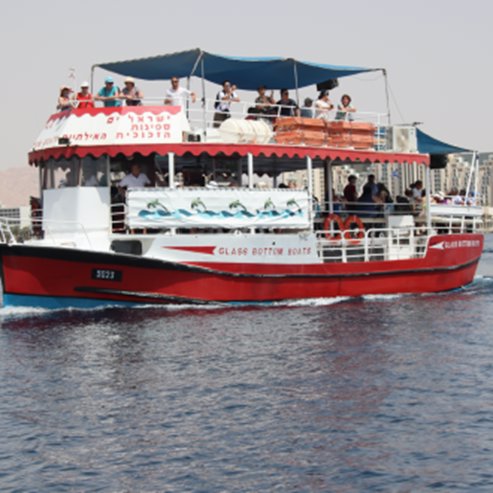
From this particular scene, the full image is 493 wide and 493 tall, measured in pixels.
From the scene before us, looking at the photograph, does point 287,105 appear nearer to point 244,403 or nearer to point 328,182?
point 328,182

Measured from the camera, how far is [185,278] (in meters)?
22.0

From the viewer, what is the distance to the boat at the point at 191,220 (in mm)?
21422

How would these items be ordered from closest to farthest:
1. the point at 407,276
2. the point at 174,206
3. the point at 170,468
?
1. the point at 170,468
2. the point at 174,206
3. the point at 407,276

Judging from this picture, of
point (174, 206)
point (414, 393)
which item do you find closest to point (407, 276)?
point (174, 206)

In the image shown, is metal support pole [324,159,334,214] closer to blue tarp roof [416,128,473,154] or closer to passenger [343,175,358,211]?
passenger [343,175,358,211]

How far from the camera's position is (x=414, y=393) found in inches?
548

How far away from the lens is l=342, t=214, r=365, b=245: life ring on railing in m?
24.5

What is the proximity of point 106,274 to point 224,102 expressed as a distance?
5436mm

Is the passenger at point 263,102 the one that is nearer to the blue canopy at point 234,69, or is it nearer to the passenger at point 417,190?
the blue canopy at point 234,69

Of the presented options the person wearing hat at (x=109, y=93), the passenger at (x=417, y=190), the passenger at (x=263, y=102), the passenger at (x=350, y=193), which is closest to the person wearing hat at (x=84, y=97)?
the person wearing hat at (x=109, y=93)

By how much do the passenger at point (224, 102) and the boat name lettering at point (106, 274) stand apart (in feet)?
15.8

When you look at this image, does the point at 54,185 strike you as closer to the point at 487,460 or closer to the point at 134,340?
the point at 134,340

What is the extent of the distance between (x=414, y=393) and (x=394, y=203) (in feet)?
42.5

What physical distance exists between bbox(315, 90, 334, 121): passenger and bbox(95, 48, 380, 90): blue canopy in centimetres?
68
